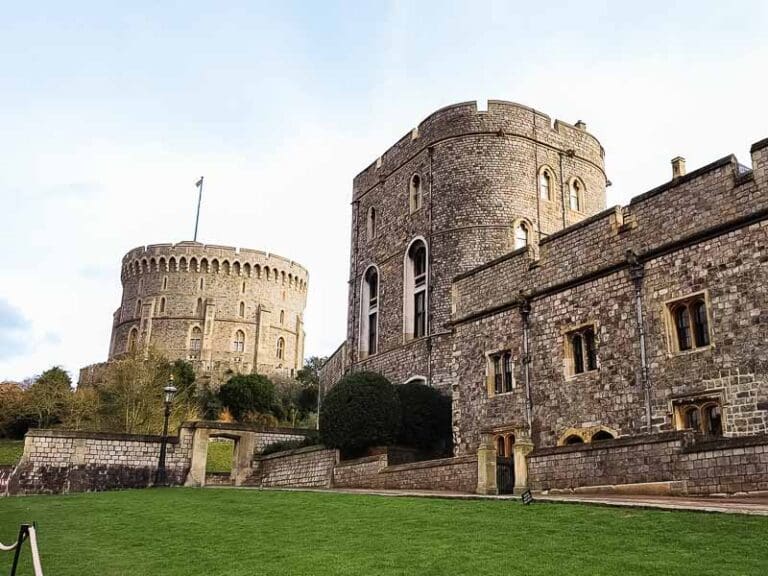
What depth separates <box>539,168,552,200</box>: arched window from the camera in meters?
26.6

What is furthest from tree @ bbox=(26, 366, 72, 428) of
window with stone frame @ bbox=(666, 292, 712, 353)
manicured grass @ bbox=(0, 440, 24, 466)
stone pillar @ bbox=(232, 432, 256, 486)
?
window with stone frame @ bbox=(666, 292, 712, 353)

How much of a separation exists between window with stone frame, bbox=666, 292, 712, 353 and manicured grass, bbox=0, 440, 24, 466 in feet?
94.2

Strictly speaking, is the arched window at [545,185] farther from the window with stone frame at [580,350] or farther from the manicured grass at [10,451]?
the manicured grass at [10,451]

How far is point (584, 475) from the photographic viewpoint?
12.8 meters

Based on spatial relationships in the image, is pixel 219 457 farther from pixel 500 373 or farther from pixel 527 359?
pixel 527 359

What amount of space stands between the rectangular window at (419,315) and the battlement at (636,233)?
5827mm

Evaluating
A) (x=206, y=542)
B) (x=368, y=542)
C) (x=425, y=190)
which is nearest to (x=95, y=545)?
(x=206, y=542)

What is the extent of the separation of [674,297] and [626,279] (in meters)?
1.35

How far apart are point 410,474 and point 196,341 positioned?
50742 mm

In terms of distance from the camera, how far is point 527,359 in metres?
17.9

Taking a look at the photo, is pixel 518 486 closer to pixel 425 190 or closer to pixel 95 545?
pixel 95 545

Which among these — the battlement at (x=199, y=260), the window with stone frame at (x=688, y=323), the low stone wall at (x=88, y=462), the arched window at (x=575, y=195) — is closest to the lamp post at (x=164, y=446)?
the low stone wall at (x=88, y=462)

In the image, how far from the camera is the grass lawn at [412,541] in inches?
262

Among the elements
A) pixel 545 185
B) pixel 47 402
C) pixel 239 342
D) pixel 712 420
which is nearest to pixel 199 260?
pixel 239 342
